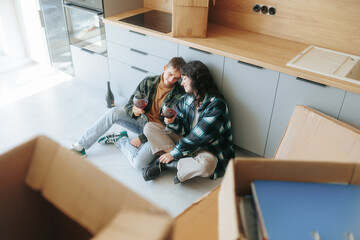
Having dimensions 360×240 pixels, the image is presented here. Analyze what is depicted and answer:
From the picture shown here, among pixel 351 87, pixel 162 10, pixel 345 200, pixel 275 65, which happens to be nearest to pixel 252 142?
pixel 275 65

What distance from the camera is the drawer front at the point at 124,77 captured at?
2979mm

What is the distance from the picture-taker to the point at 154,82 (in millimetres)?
2564

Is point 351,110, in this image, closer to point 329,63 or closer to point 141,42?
point 329,63

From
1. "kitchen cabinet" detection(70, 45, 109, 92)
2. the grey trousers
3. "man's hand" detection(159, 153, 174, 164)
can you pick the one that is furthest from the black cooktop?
"man's hand" detection(159, 153, 174, 164)

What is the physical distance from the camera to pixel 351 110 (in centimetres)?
199

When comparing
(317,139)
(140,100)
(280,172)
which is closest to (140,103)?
(140,100)

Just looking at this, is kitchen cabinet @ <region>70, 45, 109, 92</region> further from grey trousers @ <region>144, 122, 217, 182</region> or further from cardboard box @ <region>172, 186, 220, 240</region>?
cardboard box @ <region>172, 186, 220, 240</region>

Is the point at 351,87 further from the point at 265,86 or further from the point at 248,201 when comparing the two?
the point at 248,201

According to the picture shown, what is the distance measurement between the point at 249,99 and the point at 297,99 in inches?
13.5

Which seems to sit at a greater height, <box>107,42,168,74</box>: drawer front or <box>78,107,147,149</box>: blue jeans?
<box>107,42,168,74</box>: drawer front

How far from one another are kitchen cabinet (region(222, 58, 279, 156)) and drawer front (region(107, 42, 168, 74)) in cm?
60

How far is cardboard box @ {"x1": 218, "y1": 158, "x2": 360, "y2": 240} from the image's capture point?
29.5 inches

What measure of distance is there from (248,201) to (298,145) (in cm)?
140

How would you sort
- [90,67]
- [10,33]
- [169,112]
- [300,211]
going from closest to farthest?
[300,211] → [169,112] → [90,67] → [10,33]
